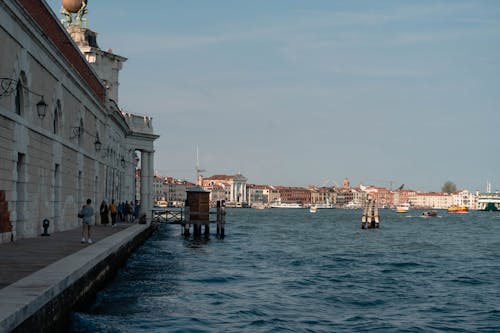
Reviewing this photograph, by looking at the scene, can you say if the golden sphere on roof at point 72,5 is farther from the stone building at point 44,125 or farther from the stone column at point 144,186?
the stone building at point 44,125

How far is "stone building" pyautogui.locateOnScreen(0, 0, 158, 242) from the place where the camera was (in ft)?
76.1

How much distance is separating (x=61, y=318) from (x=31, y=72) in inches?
568

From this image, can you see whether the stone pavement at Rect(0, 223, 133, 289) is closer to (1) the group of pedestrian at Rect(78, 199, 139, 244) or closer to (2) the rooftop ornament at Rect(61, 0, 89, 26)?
(1) the group of pedestrian at Rect(78, 199, 139, 244)

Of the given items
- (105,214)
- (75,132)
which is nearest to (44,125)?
(75,132)

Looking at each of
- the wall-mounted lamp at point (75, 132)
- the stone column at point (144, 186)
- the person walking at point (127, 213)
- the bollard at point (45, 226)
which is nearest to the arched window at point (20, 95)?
the bollard at point (45, 226)

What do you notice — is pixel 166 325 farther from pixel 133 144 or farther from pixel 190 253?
pixel 133 144

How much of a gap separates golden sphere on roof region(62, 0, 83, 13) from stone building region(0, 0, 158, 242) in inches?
737

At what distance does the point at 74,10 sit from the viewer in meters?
67.2

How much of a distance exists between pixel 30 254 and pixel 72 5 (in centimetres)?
5051

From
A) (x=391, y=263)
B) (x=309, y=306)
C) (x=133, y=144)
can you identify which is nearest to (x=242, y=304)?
(x=309, y=306)

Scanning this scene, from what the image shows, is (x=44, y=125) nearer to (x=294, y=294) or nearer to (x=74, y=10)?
(x=294, y=294)

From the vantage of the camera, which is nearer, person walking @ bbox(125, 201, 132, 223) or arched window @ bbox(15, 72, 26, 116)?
arched window @ bbox(15, 72, 26, 116)

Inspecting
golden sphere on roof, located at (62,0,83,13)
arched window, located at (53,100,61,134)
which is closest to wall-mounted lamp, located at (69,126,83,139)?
arched window, located at (53,100,61,134)

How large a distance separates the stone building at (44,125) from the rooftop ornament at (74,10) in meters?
18.9
